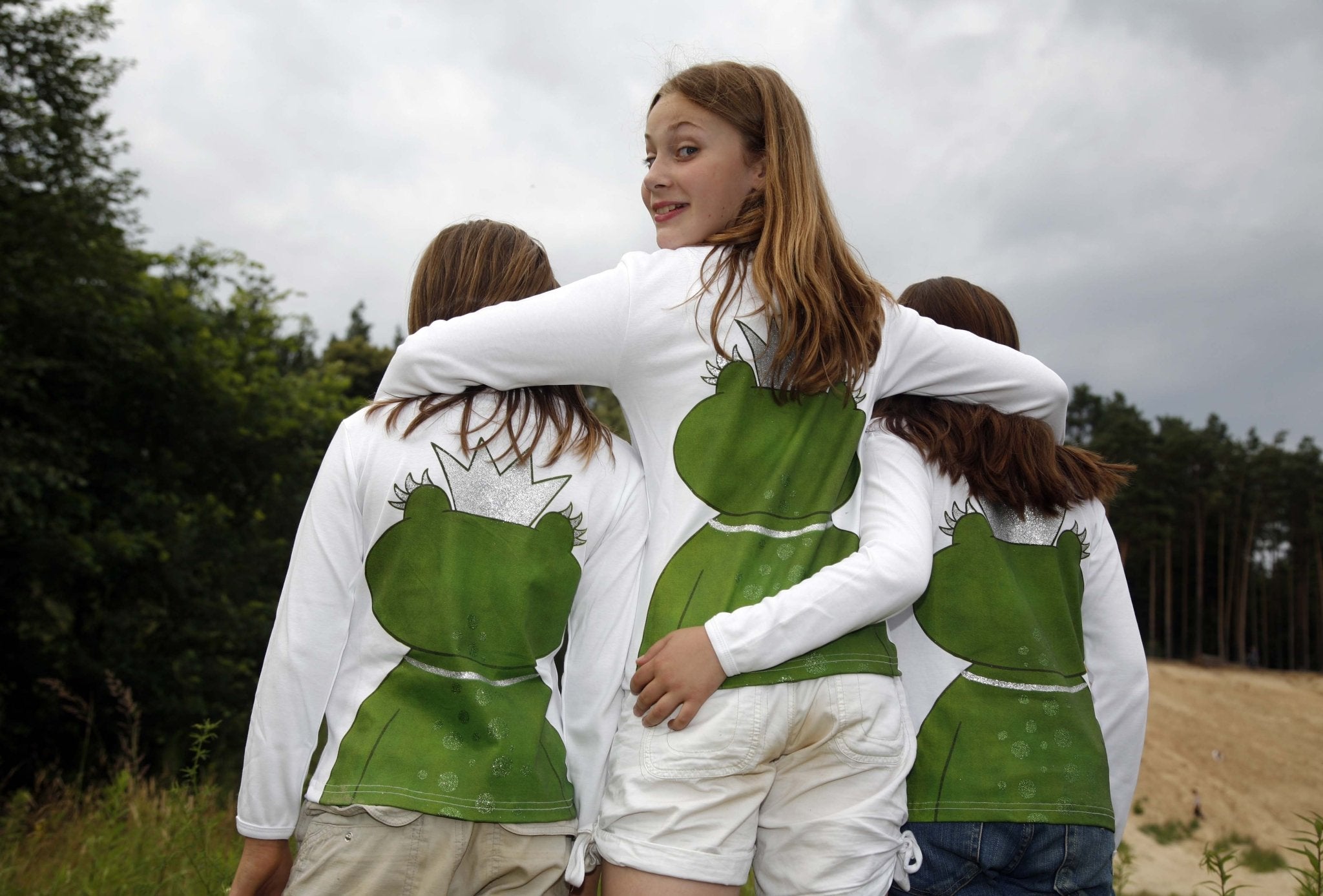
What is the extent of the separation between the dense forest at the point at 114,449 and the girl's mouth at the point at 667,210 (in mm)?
10764

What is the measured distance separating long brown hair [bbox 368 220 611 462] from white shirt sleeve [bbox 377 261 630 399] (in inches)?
3.0

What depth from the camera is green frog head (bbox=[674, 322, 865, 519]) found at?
1777 millimetres

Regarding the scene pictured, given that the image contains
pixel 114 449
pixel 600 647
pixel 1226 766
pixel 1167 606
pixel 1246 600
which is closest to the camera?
pixel 600 647

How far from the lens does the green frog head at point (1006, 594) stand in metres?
1.99

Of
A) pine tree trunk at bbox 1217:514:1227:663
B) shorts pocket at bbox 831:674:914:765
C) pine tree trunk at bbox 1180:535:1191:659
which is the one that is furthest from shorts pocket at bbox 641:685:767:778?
pine tree trunk at bbox 1180:535:1191:659

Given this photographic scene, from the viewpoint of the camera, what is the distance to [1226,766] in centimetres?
2909

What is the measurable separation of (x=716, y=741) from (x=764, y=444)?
0.53 m

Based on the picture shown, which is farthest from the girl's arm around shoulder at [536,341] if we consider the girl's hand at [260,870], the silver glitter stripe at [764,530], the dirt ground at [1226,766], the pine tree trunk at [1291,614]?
the pine tree trunk at [1291,614]

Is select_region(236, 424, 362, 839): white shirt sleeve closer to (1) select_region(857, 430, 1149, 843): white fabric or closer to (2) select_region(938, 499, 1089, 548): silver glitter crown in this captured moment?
(1) select_region(857, 430, 1149, 843): white fabric

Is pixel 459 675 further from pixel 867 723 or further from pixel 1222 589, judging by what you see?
pixel 1222 589

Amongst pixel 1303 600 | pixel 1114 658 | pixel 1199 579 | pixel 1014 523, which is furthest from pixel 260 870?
pixel 1303 600

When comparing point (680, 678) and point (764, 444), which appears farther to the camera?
point (764, 444)

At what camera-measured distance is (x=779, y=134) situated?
2.01m

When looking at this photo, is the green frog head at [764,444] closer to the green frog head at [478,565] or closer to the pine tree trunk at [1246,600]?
the green frog head at [478,565]
